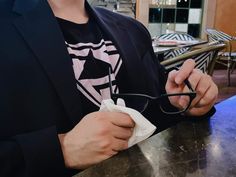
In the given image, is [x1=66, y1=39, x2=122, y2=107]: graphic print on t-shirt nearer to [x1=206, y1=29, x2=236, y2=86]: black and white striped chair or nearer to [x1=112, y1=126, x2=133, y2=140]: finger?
[x1=112, y1=126, x2=133, y2=140]: finger

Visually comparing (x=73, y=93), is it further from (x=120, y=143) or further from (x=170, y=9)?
(x=170, y=9)

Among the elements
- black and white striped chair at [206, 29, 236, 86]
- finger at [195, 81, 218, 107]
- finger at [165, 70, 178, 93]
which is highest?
finger at [165, 70, 178, 93]

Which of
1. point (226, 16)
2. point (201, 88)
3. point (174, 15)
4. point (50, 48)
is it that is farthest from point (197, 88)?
point (226, 16)

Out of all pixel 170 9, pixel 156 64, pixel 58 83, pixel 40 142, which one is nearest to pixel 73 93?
pixel 58 83

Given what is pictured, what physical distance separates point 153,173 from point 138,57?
1.70ft

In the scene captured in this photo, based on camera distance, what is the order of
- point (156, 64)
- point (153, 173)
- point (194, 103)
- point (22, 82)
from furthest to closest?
point (156, 64) → point (194, 103) → point (22, 82) → point (153, 173)

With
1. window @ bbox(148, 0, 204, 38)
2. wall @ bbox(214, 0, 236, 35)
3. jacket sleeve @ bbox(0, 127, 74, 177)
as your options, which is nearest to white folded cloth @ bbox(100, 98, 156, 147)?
jacket sleeve @ bbox(0, 127, 74, 177)

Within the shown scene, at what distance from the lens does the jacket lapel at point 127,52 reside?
0.88m

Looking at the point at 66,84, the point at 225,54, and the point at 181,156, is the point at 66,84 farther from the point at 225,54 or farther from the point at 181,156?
the point at 225,54

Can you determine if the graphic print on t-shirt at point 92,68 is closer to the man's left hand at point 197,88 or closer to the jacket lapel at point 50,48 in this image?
the jacket lapel at point 50,48

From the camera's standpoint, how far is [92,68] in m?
0.79

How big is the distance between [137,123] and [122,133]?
0.13ft

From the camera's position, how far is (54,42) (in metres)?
0.69

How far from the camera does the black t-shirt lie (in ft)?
2.48
